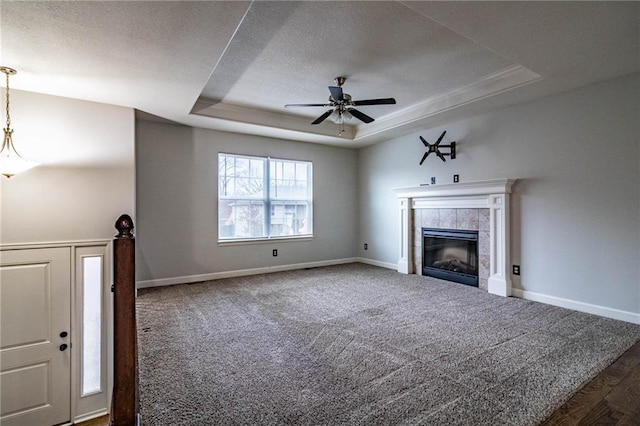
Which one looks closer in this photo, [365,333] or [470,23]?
[470,23]

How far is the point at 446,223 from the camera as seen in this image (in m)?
5.00

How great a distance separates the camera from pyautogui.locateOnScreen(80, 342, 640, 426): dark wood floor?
1.72 m

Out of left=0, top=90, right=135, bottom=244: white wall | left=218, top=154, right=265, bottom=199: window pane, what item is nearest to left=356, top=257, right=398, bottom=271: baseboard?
left=218, top=154, right=265, bottom=199: window pane

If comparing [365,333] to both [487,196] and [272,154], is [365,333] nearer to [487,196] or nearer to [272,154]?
[487,196]

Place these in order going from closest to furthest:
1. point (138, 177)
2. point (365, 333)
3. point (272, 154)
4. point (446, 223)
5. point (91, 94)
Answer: point (365, 333)
point (91, 94)
point (138, 177)
point (446, 223)
point (272, 154)

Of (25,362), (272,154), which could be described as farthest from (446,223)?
(25,362)

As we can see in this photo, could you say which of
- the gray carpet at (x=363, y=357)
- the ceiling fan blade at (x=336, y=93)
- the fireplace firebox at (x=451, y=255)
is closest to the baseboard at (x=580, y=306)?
the gray carpet at (x=363, y=357)

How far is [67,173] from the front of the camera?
3.30m

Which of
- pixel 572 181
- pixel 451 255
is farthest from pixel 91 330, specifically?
pixel 572 181

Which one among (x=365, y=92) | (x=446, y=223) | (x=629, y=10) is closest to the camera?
(x=629, y=10)

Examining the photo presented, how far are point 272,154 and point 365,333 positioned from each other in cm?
378

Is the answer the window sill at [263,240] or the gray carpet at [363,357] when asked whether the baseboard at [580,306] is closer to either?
the gray carpet at [363,357]

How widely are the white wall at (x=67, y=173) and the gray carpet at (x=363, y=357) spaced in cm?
123

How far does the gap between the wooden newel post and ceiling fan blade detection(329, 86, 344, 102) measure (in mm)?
2433
